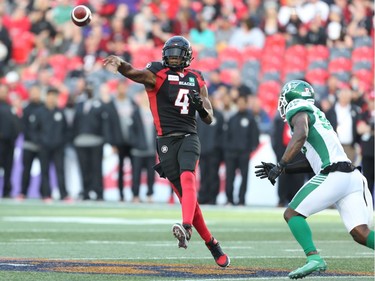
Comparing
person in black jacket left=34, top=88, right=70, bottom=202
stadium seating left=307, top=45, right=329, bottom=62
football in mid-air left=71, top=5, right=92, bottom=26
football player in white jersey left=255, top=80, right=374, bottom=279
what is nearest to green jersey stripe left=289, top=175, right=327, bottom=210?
football player in white jersey left=255, top=80, right=374, bottom=279

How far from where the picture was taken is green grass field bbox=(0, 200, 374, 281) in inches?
353

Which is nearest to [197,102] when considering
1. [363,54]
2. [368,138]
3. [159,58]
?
[368,138]

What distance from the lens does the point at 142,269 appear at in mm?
9234

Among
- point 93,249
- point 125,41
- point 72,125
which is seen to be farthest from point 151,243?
point 125,41

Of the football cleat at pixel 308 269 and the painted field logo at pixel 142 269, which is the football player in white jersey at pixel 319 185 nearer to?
the football cleat at pixel 308 269

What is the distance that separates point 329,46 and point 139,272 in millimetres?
15050

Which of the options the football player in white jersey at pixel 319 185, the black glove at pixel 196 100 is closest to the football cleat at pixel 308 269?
the football player in white jersey at pixel 319 185

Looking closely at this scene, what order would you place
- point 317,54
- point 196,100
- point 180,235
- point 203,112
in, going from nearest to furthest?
point 180,235 < point 196,100 < point 203,112 < point 317,54

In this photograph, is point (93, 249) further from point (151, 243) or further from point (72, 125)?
point (72, 125)

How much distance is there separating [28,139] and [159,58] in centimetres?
380

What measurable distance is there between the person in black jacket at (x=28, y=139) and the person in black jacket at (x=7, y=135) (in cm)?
18

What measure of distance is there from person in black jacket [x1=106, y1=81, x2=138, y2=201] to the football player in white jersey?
42.8 feet

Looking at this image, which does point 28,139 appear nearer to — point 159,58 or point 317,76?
point 159,58

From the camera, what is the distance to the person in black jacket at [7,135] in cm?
2192
